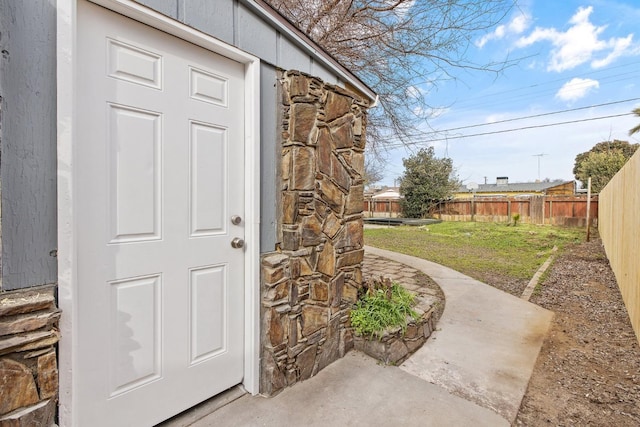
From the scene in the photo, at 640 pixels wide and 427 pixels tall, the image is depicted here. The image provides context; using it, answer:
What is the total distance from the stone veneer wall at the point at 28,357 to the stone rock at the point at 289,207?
1358mm

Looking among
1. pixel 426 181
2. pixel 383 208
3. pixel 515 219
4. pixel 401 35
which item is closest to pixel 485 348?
pixel 401 35

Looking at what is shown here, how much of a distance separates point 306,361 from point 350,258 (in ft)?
3.03

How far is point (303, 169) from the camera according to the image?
2.38 metres

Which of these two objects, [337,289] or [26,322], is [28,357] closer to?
[26,322]

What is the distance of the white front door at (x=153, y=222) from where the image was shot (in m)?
1.53

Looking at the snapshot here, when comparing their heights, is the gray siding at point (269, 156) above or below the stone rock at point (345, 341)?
above

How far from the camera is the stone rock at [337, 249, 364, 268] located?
2781 millimetres

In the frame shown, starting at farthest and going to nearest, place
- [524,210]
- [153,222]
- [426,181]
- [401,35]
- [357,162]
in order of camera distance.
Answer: [426,181], [524,210], [401,35], [357,162], [153,222]

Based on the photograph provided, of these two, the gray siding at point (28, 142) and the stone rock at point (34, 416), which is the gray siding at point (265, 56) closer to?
the gray siding at point (28, 142)

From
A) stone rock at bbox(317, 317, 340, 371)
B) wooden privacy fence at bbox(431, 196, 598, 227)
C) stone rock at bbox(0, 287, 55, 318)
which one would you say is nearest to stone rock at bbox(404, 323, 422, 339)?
stone rock at bbox(317, 317, 340, 371)

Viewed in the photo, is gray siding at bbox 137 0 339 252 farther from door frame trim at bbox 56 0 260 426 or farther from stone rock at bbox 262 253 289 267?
door frame trim at bbox 56 0 260 426

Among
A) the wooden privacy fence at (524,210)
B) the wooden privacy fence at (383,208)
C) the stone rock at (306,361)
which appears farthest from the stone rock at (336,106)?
the wooden privacy fence at (383,208)

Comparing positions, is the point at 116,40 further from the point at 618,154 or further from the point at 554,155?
the point at 554,155

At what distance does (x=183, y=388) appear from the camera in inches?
75.4
